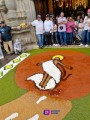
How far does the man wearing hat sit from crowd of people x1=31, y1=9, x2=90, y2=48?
1251 mm

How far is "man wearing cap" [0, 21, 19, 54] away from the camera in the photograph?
9938mm

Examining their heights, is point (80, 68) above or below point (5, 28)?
below

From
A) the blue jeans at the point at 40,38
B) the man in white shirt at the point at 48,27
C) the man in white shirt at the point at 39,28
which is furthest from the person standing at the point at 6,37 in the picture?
the man in white shirt at the point at 48,27

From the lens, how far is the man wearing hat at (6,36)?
9.94m

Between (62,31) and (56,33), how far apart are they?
0.34 meters

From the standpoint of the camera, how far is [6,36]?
10.1 metres

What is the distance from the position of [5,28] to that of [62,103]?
214 inches

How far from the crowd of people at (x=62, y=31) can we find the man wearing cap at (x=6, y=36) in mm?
1251

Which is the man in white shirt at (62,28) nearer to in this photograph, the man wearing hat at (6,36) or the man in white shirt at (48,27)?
the man in white shirt at (48,27)

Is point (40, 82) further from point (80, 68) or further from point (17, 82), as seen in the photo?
point (80, 68)

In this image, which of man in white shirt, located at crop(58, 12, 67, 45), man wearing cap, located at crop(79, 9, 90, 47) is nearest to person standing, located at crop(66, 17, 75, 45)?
man in white shirt, located at crop(58, 12, 67, 45)

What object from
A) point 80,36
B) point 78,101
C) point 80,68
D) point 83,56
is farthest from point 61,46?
point 78,101

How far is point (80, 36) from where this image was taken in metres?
10.2

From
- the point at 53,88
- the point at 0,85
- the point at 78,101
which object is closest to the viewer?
the point at 78,101
